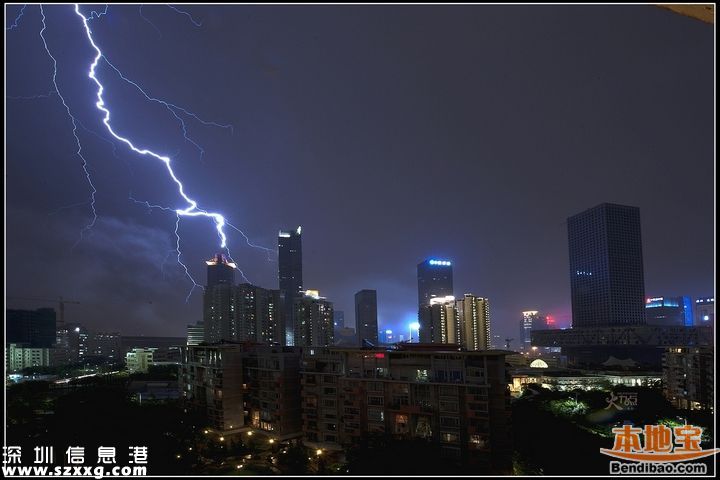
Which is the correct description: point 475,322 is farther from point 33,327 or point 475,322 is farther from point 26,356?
point 33,327

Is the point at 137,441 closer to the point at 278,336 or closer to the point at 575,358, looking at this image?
the point at 278,336

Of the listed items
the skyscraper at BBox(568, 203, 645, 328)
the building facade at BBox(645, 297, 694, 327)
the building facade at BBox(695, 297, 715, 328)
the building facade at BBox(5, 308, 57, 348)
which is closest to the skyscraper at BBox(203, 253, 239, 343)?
the building facade at BBox(5, 308, 57, 348)

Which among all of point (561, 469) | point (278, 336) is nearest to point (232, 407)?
point (561, 469)

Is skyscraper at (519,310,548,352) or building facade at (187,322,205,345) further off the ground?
building facade at (187,322,205,345)

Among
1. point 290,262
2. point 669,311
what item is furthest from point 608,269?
point 290,262

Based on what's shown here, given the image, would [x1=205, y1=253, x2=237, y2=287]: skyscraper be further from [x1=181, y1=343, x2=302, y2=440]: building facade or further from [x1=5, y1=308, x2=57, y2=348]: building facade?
[x1=181, y1=343, x2=302, y2=440]: building facade

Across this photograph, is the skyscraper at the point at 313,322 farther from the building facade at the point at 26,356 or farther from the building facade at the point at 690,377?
the building facade at the point at 690,377

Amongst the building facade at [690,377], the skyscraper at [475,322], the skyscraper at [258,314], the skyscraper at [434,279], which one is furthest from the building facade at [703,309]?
the skyscraper at [258,314]
